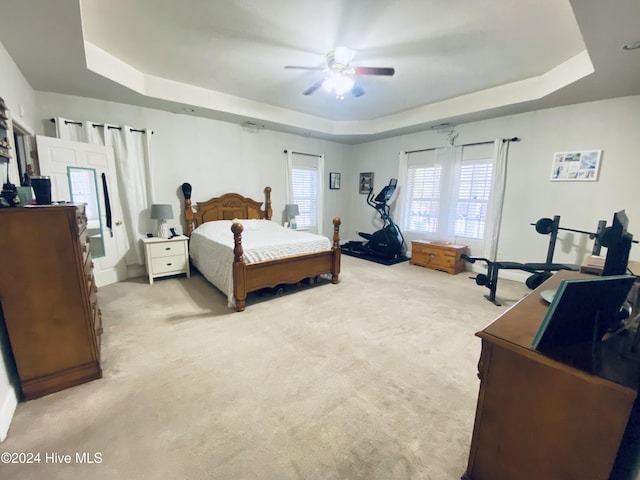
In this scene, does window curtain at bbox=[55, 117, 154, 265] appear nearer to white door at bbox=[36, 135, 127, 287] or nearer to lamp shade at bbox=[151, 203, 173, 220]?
white door at bbox=[36, 135, 127, 287]

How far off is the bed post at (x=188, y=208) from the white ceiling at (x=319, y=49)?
116cm

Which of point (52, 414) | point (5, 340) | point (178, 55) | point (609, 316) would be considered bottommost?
point (52, 414)

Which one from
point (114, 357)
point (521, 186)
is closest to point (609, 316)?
point (114, 357)

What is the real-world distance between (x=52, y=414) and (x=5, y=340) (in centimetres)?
56

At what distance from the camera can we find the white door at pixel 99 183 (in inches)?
124

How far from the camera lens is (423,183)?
17.4 feet

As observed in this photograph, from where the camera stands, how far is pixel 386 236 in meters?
5.43

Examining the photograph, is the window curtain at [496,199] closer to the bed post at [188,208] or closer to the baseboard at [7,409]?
the bed post at [188,208]

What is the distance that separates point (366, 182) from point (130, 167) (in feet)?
15.1

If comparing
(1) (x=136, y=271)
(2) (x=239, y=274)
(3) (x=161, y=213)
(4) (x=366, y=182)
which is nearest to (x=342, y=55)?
(2) (x=239, y=274)

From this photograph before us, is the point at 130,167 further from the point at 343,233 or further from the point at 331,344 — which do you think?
the point at 343,233

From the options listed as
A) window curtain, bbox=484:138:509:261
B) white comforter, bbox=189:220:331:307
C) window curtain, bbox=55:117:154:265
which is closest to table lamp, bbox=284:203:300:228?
white comforter, bbox=189:220:331:307

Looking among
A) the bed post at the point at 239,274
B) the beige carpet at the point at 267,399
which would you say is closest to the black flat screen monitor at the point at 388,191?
the beige carpet at the point at 267,399

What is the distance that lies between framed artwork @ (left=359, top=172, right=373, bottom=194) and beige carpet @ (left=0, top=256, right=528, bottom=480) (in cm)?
378
